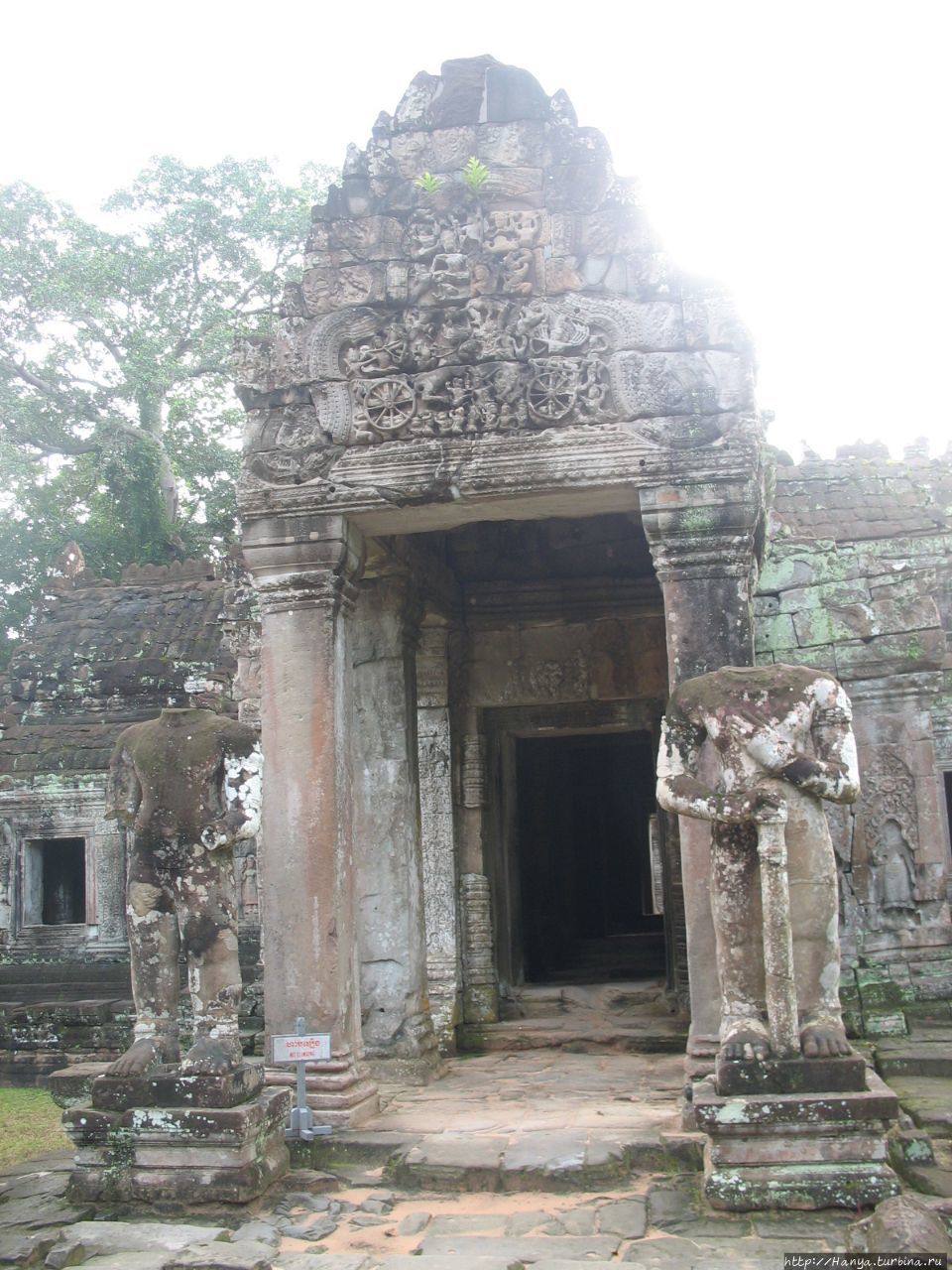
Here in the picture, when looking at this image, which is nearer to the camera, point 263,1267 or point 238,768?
point 263,1267

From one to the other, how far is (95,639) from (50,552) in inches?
410

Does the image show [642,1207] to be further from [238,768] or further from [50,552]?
[50,552]

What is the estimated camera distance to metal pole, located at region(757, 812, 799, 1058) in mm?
5605

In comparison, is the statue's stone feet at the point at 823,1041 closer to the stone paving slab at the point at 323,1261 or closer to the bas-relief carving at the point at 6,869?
the stone paving slab at the point at 323,1261

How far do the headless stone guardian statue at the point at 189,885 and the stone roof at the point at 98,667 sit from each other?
26.5 ft

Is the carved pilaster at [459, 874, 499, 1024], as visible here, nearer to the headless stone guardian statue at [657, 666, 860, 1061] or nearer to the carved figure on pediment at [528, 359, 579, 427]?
the headless stone guardian statue at [657, 666, 860, 1061]

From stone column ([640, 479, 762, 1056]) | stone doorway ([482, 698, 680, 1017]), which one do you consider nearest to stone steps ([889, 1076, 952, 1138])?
stone column ([640, 479, 762, 1056])

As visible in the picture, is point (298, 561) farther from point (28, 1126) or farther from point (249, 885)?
point (249, 885)

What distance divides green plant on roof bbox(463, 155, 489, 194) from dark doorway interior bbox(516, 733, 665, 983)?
5.05 meters

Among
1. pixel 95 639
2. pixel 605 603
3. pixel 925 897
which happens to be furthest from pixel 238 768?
pixel 95 639

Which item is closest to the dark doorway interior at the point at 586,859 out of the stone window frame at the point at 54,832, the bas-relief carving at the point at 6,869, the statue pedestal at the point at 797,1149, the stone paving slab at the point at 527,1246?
the stone window frame at the point at 54,832

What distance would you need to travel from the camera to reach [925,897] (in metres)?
8.57

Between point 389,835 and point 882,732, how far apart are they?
11.8 ft

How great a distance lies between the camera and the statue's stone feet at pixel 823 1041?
557 centimetres
